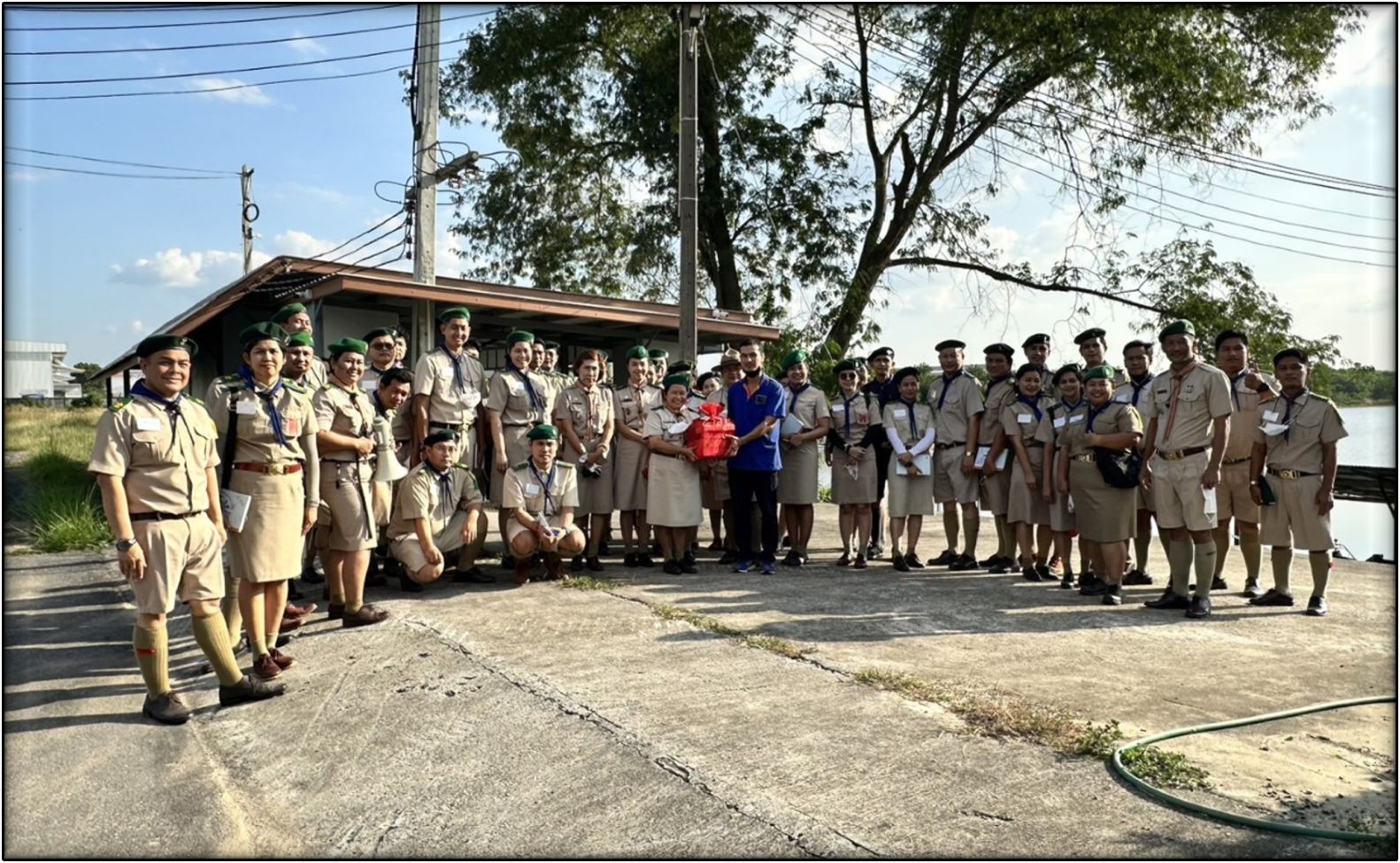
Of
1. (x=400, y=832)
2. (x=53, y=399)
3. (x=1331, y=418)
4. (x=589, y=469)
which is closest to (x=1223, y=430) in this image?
(x=1331, y=418)

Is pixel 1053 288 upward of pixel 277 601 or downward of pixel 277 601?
upward

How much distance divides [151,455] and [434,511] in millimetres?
2602

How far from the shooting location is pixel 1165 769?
3.79m

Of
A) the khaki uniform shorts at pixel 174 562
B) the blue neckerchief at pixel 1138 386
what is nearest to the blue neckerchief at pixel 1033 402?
the blue neckerchief at pixel 1138 386

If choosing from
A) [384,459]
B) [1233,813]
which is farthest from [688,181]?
[1233,813]

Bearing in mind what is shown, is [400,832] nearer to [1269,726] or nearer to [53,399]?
[1269,726]

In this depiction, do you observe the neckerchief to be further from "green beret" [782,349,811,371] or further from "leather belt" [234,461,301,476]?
"leather belt" [234,461,301,476]

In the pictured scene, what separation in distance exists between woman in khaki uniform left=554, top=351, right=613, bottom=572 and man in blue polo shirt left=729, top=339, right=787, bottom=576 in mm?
1144

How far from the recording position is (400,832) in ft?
12.1

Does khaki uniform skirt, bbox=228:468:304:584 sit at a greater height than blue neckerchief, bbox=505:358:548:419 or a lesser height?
lesser

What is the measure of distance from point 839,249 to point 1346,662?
1552 centimetres

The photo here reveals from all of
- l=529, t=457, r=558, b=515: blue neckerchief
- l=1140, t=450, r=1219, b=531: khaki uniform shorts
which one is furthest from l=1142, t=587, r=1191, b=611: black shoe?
l=529, t=457, r=558, b=515: blue neckerchief

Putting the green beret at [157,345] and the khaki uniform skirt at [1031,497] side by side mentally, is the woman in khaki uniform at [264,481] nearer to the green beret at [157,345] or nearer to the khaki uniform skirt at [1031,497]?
the green beret at [157,345]

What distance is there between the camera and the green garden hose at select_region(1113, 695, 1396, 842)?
3246mm
